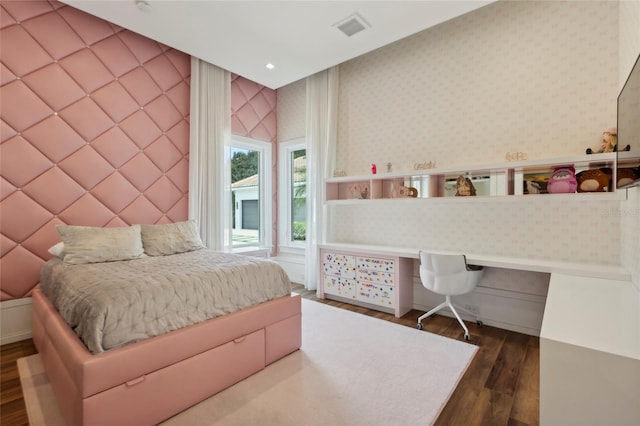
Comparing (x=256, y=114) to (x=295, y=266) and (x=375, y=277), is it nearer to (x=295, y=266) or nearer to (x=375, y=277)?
(x=295, y=266)

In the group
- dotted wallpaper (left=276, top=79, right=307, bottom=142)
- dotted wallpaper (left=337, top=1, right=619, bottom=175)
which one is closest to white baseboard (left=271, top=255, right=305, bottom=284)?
dotted wallpaper (left=337, top=1, right=619, bottom=175)

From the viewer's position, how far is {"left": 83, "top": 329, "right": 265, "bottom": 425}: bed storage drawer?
149 centimetres

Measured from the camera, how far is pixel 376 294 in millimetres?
3486

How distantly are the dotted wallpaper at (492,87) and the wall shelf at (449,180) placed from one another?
0.69ft

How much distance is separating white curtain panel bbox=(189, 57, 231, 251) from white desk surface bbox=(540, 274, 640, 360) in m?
3.65

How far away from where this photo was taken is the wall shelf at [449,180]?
2.50 meters

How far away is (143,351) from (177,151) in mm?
2806

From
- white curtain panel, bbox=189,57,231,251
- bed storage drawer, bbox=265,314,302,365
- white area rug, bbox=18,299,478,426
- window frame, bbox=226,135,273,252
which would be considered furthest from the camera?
window frame, bbox=226,135,273,252

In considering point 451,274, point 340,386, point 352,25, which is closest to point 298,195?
point 352,25

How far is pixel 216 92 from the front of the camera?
159 inches

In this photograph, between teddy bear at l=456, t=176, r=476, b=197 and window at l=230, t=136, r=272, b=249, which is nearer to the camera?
teddy bear at l=456, t=176, r=476, b=197

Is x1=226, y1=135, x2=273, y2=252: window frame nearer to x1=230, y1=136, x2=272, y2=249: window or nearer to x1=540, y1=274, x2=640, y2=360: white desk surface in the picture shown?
x1=230, y1=136, x2=272, y2=249: window

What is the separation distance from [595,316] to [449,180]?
2084 millimetres

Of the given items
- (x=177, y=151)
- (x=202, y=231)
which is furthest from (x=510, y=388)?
(x=177, y=151)
